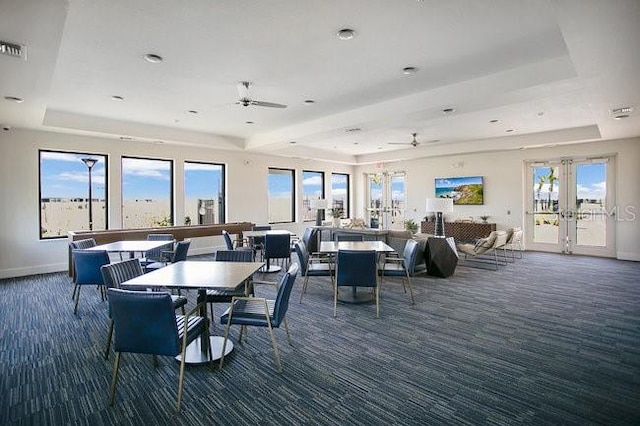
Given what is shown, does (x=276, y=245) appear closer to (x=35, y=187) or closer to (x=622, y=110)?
(x=35, y=187)

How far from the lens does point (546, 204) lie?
9469 mm

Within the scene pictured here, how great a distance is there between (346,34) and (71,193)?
7.06 meters

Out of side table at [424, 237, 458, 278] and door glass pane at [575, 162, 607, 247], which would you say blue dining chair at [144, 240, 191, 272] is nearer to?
side table at [424, 237, 458, 278]

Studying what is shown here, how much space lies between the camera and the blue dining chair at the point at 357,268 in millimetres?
4258

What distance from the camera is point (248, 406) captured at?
8.28ft

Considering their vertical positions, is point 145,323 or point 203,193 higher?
point 203,193

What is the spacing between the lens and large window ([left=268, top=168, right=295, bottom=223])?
11227 millimetres

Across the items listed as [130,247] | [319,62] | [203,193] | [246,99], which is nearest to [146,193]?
[203,193]

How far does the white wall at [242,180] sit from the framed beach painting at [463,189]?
0.59 feet

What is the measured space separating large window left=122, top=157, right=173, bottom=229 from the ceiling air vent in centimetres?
534

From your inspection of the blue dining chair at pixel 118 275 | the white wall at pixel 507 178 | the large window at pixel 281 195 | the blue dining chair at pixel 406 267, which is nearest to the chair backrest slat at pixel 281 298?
the blue dining chair at pixel 118 275

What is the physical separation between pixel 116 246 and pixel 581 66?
250 inches

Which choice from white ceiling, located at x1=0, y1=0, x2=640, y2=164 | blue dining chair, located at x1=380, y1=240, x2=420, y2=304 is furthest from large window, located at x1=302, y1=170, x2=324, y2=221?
blue dining chair, located at x1=380, y1=240, x2=420, y2=304

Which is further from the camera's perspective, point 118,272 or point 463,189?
point 463,189
